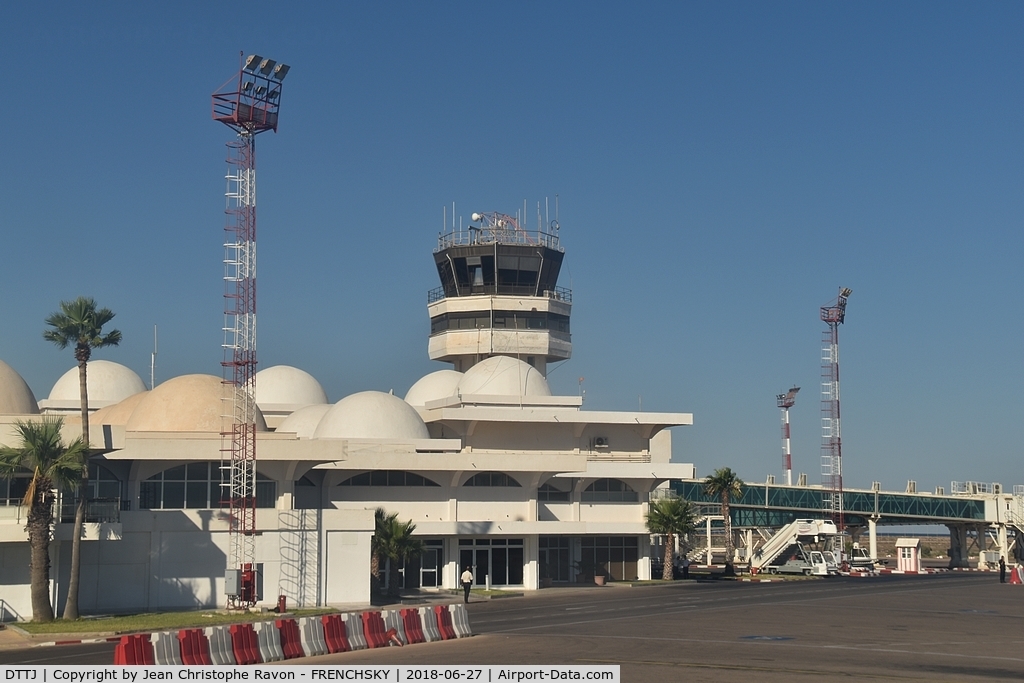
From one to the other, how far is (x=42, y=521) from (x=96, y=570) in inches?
281

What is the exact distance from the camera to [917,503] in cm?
10488

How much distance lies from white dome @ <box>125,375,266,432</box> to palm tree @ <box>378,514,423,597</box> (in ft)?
28.8

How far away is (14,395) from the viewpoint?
51.0 metres

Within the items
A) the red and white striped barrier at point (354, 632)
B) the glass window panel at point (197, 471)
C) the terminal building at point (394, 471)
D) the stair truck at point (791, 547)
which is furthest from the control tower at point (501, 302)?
the red and white striped barrier at point (354, 632)

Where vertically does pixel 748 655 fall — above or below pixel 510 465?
below

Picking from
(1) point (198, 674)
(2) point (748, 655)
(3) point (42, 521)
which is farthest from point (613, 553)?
(1) point (198, 674)

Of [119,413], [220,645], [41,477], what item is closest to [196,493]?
[119,413]

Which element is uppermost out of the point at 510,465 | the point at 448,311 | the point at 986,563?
the point at 448,311

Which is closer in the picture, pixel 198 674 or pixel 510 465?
pixel 198 674

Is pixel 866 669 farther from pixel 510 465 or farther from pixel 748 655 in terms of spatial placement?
pixel 510 465

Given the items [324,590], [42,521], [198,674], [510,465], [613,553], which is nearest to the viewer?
[198,674]

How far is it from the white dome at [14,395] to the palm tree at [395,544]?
1566 centimetres

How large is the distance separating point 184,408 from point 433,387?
33626mm

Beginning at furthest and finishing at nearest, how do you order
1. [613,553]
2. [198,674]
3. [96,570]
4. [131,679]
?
[613,553] → [96,570] → [198,674] → [131,679]
